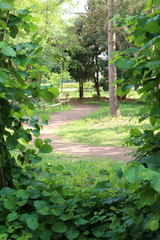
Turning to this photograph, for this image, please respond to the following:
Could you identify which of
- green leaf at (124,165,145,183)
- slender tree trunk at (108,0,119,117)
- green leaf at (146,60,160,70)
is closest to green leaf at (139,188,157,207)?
green leaf at (124,165,145,183)

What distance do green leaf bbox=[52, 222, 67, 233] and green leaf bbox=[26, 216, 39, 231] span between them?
177mm

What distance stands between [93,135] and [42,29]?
1177 centimetres

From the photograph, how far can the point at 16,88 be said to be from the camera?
2.49 meters

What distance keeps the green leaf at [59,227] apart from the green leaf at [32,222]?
177 mm

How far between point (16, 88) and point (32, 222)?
1035 mm

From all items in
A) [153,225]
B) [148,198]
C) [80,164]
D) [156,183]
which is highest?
[156,183]

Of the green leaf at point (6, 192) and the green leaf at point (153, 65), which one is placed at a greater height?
the green leaf at point (153, 65)

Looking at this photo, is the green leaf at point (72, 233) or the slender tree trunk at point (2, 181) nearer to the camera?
the green leaf at point (72, 233)

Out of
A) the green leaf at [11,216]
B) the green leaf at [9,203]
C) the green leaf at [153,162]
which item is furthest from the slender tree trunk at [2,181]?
the green leaf at [153,162]

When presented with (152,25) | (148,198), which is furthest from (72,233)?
(152,25)

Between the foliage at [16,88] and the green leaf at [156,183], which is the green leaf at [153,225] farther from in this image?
the foliage at [16,88]

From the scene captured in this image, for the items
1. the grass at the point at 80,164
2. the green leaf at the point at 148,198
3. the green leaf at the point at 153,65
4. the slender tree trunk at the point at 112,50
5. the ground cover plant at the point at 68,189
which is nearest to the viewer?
the green leaf at the point at 148,198

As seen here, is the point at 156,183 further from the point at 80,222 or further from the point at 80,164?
the point at 80,164

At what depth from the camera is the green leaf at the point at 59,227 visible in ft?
7.99
